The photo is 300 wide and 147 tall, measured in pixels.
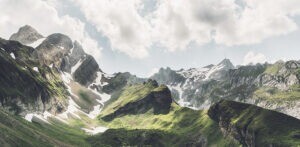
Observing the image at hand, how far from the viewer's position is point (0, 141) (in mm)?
194375
